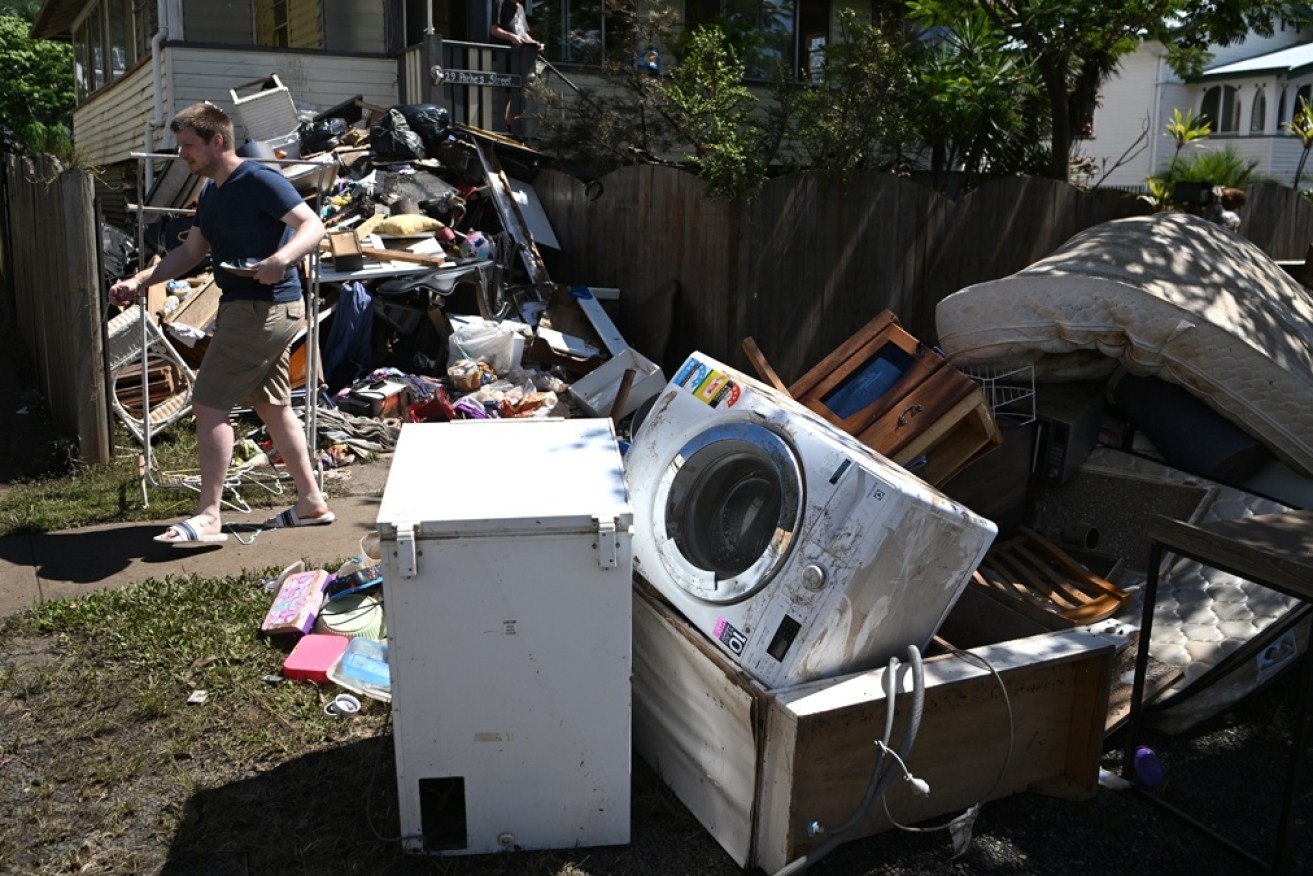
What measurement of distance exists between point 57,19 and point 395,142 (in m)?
15.0

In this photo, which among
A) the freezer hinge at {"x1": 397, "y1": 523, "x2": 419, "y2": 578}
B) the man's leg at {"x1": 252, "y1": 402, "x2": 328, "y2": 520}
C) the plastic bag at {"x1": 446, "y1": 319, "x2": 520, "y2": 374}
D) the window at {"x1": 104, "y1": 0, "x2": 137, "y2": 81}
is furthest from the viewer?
the window at {"x1": 104, "y1": 0, "x2": 137, "y2": 81}

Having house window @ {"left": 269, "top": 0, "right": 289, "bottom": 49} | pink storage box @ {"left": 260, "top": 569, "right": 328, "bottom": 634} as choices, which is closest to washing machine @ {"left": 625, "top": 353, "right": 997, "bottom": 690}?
pink storage box @ {"left": 260, "top": 569, "right": 328, "bottom": 634}

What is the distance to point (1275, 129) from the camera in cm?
2809

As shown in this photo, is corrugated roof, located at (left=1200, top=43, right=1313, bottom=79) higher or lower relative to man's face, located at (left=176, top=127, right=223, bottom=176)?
higher

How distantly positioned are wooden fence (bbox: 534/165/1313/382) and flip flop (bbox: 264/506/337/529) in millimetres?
3168

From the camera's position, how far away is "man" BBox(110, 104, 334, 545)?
4762mm

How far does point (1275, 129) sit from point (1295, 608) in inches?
1143

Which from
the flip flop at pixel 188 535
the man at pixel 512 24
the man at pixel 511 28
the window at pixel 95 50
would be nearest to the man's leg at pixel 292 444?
the flip flop at pixel 188 535

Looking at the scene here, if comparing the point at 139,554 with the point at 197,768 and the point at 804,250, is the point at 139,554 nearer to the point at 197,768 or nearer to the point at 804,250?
the point at 197,768

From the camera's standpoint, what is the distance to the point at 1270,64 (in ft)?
91.6

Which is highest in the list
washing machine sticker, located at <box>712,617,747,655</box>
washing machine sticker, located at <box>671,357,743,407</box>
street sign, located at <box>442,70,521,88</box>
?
street sign, located at <box>442,70,521,88</box>

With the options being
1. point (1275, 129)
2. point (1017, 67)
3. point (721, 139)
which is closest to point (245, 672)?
point (721, 139)

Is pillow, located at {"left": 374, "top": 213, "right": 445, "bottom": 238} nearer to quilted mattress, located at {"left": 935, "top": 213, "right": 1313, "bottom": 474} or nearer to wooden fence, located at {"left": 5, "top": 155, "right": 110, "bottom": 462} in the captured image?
wooden fence, located at {"left": 5, "top": 155, "right": 110, "bottom": 462}

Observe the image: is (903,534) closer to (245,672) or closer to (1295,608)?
(1295,608)
